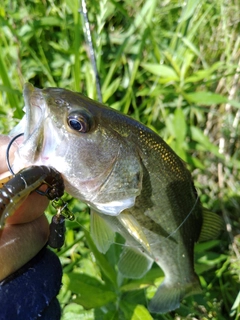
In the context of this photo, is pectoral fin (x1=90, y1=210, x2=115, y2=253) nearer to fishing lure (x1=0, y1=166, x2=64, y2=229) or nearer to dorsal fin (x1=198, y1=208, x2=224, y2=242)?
fishing lure (x1=0, y1=166, x2=64, y2=229)

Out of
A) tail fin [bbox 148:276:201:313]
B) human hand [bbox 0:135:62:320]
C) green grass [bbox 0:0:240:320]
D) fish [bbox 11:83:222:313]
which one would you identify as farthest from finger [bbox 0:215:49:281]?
green grass [bbox 0:0:240:320]

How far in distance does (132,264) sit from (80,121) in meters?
0.79

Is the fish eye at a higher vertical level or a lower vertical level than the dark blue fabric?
higher

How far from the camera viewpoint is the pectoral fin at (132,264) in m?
1.86

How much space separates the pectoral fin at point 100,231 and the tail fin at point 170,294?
496 mm

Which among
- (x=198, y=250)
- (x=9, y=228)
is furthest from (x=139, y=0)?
(x=9, y=228)

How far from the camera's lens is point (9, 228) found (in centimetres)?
130

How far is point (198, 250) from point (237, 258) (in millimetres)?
468

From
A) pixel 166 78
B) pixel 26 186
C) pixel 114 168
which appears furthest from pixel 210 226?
pixel 26 186

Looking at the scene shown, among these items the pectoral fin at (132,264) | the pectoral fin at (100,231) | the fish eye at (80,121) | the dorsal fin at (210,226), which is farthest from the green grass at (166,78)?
the fish eye at (80,121)

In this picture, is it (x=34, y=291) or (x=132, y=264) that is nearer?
(x=34, y=291)

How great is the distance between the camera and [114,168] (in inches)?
56.8

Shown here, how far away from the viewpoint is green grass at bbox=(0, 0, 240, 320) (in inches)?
95.7

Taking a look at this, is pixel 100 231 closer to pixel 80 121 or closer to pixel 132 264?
pixel 132 264
